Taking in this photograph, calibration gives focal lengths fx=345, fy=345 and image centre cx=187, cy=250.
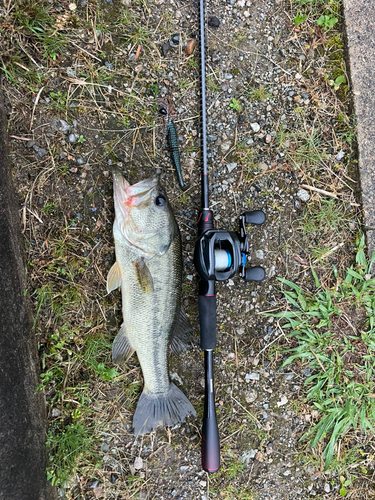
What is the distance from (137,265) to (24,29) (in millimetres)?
2185

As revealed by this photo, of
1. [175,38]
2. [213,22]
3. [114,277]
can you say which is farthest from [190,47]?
[114,277]

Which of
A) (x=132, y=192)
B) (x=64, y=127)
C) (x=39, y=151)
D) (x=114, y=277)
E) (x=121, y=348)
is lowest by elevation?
(x=121, y=348)

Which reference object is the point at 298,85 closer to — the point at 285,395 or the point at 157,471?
the point at 285,395

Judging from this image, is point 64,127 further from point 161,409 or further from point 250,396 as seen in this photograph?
point 250,396

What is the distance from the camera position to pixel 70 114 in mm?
3035

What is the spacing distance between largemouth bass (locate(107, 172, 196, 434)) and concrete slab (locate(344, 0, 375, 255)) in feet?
6.73

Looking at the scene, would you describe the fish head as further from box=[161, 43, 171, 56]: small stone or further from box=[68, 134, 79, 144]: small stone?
box=[161, 43, 171, 56]: small stone

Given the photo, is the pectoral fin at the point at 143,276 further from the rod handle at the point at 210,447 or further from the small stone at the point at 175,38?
the small stone at the point at 175,38

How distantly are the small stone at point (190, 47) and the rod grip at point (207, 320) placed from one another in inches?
89.2

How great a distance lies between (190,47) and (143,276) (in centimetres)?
217

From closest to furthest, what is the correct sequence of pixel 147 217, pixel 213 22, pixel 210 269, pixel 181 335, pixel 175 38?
1. pixel 210 269
2. pixel 147 217
3. pixel 181 335
4. pixel 175 38
5. pixel 213 22

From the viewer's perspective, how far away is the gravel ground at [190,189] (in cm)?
301

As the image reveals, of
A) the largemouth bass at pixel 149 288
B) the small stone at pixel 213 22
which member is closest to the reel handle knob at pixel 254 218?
Answer: the largemouth bass at pixel 149 288

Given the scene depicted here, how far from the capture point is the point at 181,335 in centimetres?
310
